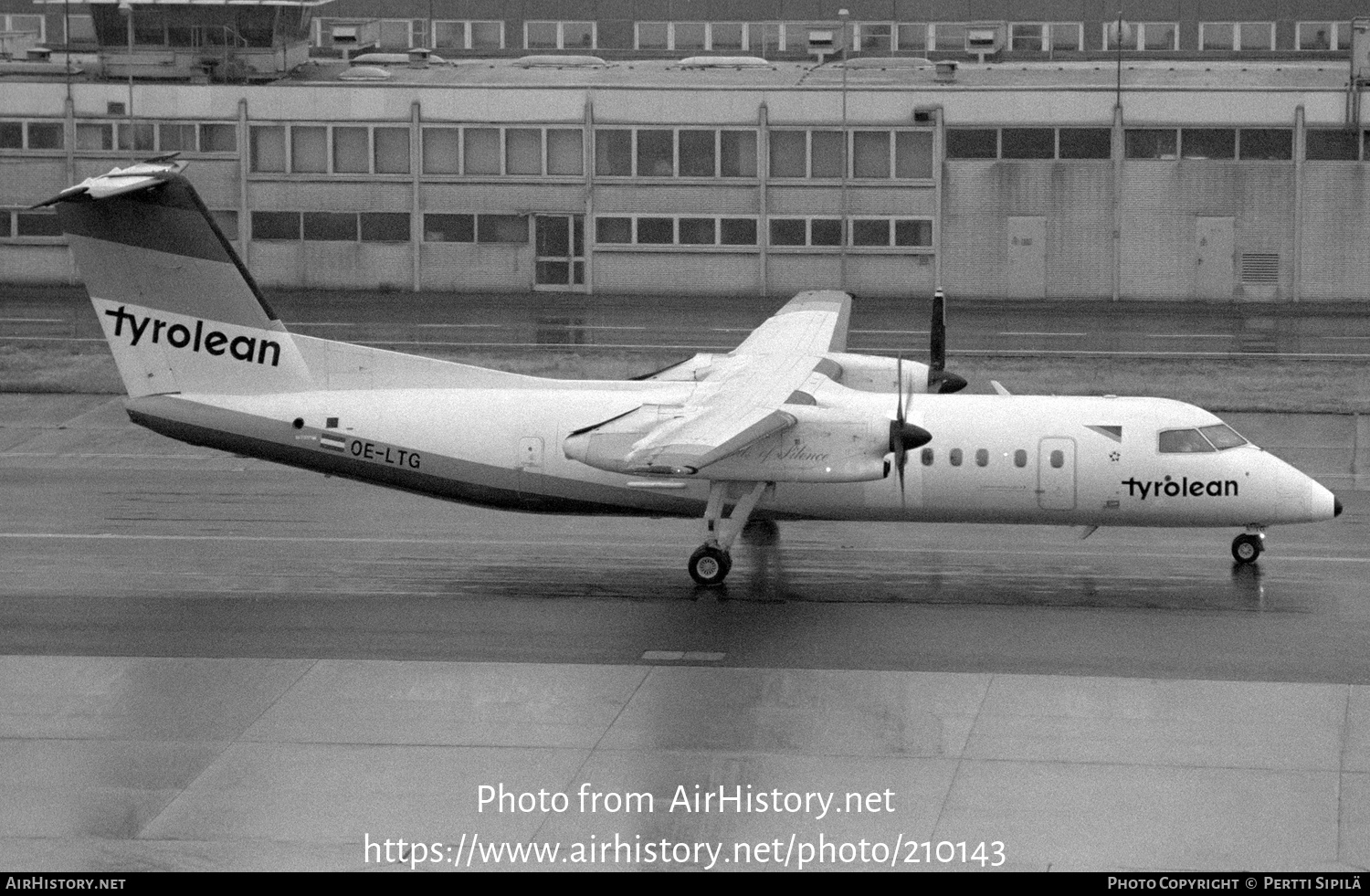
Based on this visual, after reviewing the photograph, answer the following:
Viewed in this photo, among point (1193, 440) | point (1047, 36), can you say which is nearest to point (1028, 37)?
point (1047, 36)

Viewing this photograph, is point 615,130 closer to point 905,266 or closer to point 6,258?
point 905,266

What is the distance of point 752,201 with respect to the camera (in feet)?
197

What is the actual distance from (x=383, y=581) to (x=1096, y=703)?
36.8ft

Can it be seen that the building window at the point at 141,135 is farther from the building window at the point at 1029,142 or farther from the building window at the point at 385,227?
the building window at the point at 1029,142

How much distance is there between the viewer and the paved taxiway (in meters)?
18.4

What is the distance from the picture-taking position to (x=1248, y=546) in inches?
1109

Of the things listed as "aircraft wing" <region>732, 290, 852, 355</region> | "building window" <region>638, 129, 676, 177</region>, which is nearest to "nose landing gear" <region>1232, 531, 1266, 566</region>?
"aircraft wing" <region>732, 290, 852, 355</region>

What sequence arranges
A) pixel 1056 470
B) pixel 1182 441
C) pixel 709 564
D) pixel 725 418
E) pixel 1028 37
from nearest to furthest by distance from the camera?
pixel 725 418, pixel 709 564, pixel 1056 470, pixel 1182 441, pixel 1028 37

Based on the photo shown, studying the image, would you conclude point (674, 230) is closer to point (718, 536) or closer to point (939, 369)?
point (939, 369)

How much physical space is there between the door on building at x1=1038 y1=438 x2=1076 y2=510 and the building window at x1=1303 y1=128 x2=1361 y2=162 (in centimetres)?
3610

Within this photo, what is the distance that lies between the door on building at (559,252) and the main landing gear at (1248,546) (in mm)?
35734

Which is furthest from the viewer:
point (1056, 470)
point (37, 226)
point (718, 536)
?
point (37, 226)

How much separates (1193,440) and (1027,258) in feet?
108
